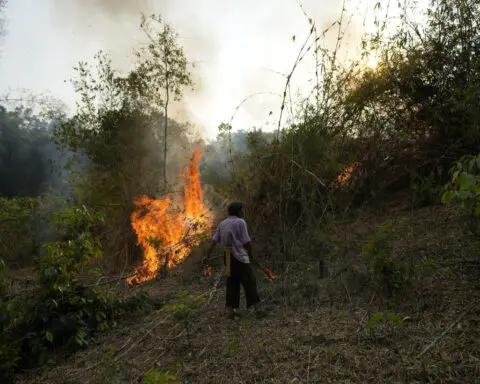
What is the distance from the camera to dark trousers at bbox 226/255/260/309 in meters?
5.12

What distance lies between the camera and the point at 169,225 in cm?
1012

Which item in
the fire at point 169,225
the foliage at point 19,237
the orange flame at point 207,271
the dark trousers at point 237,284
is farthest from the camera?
the foliage at point 19,237

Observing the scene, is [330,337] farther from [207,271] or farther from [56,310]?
[207,271]

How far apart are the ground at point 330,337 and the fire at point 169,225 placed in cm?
289

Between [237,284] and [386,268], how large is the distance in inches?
78.2

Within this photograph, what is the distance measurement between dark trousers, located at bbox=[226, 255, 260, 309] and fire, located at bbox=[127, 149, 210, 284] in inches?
138

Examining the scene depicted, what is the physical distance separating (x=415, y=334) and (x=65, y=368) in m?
4.07

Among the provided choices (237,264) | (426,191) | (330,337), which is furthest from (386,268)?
(426,191)

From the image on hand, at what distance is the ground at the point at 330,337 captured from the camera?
3006 millimetres

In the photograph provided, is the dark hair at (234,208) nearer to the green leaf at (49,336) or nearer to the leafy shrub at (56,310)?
the leafy shrub at (56,310)

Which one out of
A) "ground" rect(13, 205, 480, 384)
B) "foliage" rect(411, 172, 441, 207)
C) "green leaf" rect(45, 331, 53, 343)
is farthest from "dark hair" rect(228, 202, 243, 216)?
"foliage" rect(411, 172, 441, 207)

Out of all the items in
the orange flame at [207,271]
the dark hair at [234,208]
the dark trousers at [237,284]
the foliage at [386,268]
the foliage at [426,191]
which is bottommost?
the orange flame at [207,271]

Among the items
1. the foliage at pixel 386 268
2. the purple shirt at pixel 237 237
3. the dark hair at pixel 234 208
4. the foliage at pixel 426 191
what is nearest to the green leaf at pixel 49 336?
the purple shirt at pixel 237 237

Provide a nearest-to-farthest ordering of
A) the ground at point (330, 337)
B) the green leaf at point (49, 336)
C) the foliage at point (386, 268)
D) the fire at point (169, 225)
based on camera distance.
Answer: the ground at point (330, 337), the foliage at point (386, 268), the green leaf at point (49, 336), the fire at point (169, 225)
